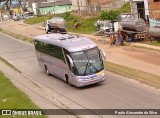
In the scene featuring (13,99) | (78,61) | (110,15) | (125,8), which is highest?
(125,8)

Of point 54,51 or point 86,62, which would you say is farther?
point 54,51

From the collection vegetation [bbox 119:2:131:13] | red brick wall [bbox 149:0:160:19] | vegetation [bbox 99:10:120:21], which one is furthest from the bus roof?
vegetation [bbox 119:2:131:13]

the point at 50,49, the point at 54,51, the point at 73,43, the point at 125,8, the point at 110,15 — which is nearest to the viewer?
the point at 73,43

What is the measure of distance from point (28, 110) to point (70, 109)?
235 centimetres

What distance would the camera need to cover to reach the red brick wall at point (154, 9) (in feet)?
147

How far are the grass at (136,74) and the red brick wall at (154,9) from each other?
16.4 m

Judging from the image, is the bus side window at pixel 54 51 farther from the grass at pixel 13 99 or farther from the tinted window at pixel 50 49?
the grass at pixel 13 99

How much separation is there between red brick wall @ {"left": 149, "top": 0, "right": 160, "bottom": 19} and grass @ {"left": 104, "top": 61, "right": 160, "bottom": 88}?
16436mm

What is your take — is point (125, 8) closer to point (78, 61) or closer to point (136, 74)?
point (136, 74)

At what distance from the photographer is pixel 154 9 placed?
4500cm

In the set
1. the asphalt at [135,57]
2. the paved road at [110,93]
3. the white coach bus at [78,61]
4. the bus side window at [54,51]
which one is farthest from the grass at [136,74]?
the bus side window at [54,51]

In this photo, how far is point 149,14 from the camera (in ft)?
150

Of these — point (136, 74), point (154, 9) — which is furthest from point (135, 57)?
point (154, 9)

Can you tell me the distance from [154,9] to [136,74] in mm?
20964
